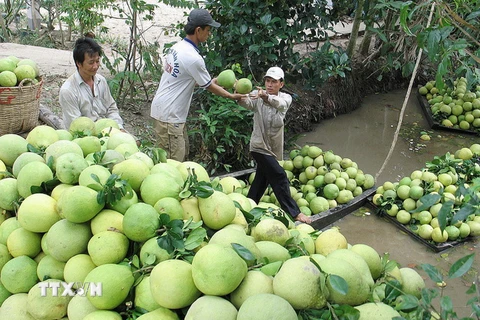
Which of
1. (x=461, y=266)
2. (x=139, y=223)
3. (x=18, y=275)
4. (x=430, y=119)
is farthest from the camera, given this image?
(x=430, y=119)

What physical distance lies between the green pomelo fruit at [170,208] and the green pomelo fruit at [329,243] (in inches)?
23.2

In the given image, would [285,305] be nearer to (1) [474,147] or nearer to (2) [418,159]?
(1) [474,147]

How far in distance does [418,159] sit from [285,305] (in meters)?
5.18

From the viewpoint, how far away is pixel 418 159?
5859mm

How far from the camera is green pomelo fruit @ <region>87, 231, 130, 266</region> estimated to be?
1544 millimetres

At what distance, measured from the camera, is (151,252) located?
1.54 m

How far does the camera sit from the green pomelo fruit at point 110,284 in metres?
1.43

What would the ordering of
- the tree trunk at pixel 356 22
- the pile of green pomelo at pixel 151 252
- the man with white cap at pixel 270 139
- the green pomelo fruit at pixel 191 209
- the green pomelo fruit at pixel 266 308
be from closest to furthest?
the green pomelo fruit at pixel 266 308
the pile of green pomelo at pixel 151 252
the green pomelo fruit at pixel 191 209
the man with white cap at pixel 270 139
the tree trunk at pixel 356 22

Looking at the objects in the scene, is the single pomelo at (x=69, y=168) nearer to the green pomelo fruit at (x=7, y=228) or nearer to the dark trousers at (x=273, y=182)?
the green pomelo fruit at (x=7, y=228)

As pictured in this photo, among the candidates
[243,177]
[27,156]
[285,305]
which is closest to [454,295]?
[243,177]

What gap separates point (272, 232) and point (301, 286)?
418 millimetres

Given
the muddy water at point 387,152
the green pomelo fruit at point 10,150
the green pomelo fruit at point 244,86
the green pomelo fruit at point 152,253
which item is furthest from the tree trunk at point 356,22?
the green pomelo fruit at point 152,253

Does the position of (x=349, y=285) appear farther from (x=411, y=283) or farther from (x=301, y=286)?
(x=411, y=283)

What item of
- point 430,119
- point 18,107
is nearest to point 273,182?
point 18,107
